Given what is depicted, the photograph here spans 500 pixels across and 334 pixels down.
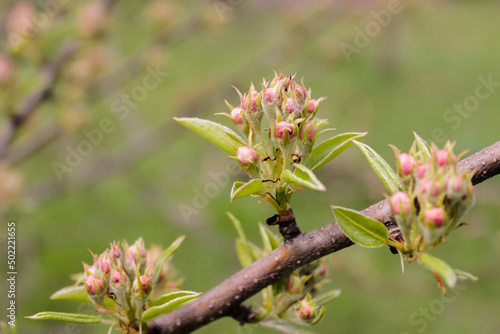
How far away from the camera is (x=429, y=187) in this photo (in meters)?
0.62

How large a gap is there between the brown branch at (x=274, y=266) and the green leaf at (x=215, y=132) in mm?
193

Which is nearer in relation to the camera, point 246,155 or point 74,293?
point 246,155

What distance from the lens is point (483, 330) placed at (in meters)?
2.98

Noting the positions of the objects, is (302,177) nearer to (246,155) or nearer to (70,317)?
(246,155)

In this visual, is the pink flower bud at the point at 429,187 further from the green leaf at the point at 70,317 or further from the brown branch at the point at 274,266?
the green leaf at the point at 70,317

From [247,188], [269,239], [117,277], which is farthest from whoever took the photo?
[269,239]

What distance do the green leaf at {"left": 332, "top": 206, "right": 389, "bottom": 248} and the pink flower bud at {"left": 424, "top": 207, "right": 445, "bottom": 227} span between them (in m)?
0.09

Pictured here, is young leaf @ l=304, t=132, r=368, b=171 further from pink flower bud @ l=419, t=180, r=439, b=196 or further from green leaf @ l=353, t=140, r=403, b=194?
pink flower bud @ l=419, t=180, r=439, b=196

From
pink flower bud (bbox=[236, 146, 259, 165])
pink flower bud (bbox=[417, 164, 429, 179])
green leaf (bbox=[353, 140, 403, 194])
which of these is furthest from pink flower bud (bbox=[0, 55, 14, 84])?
pink flower bud (bbox=[417, 164, 429, 179])

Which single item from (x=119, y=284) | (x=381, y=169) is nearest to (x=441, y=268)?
(x=381, y=169)

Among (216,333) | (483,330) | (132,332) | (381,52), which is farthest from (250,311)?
(381,52)

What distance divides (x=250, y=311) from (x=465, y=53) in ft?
20.3

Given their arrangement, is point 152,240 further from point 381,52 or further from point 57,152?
point 381,52

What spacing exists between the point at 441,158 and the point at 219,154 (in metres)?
3.26
